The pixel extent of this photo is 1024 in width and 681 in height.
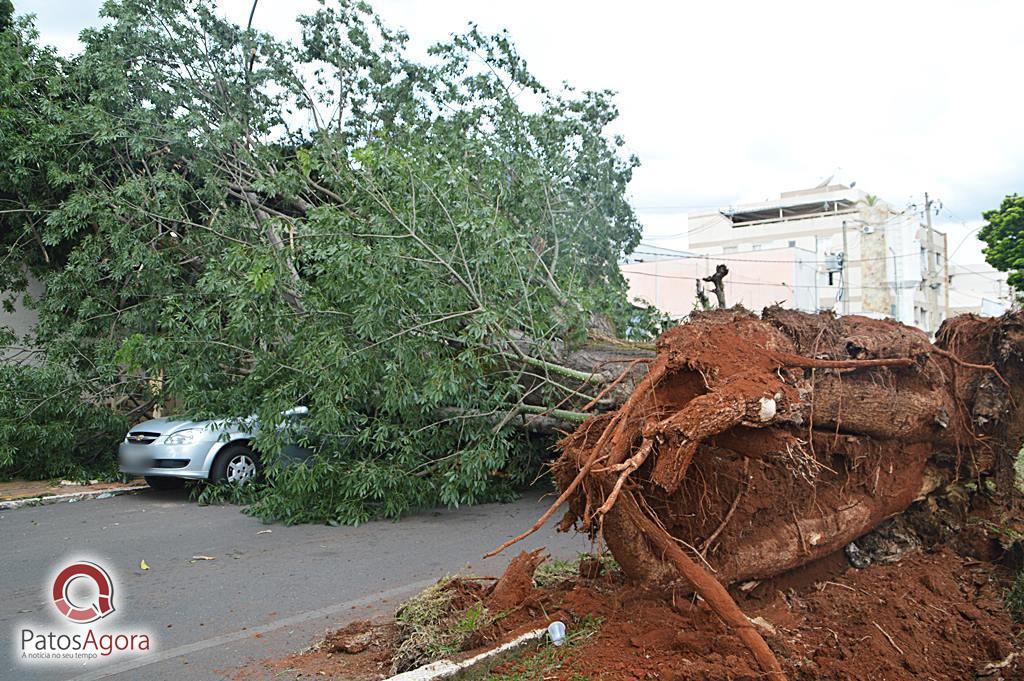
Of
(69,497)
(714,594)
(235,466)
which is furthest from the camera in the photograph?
(69,497)

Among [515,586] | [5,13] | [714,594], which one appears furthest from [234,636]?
[5,13]

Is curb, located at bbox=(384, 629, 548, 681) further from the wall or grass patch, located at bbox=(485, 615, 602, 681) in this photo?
A: the wall

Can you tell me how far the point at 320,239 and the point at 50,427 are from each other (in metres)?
5.49

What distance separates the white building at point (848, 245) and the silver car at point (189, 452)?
27437mm

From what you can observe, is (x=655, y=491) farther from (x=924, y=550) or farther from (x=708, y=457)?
(x=924, y=550)

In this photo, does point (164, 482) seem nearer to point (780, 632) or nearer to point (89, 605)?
point (89, 605)

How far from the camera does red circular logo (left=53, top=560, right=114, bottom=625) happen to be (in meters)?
5.75

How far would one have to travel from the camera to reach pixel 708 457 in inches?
184

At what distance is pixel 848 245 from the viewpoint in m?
45.4

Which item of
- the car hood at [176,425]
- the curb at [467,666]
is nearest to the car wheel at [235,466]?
the car hood at [176,425]

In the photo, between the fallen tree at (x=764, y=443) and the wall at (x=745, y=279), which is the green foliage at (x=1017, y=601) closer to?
the fallen tree at (x=764, y=443)

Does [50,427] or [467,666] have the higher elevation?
[50,427]

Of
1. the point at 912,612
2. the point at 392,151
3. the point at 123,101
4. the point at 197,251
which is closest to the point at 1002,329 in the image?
the point at 912,612

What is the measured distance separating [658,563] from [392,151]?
18.2 feet
